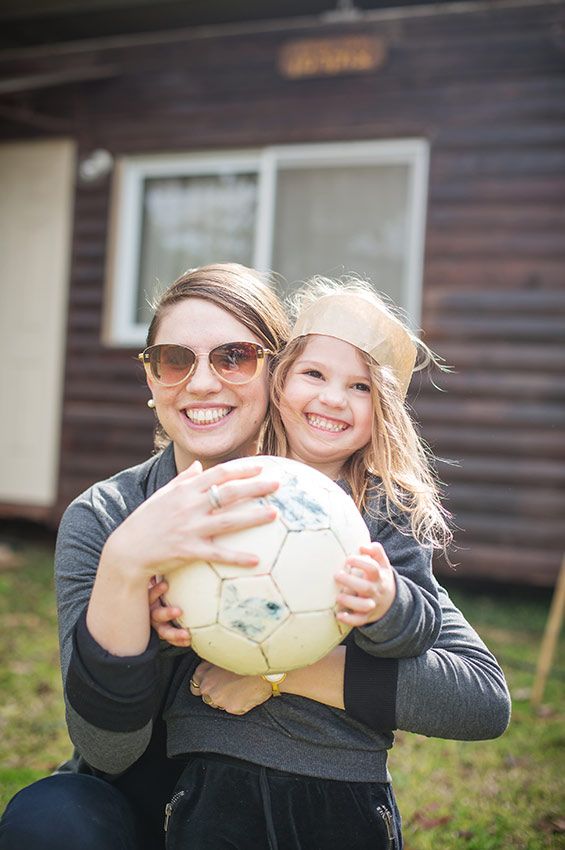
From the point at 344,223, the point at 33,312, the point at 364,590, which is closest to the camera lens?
the point at 364,590

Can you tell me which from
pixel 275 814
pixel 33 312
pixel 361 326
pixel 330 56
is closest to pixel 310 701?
pixel 275 814

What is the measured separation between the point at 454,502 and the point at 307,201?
282 centimetres

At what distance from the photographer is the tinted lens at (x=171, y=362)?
2.10 metres

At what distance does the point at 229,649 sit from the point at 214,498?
312 mm

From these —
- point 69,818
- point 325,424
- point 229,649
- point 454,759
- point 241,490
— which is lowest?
point 454,759

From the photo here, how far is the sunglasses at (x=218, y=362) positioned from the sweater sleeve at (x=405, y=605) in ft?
1.54

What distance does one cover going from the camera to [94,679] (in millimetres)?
1708

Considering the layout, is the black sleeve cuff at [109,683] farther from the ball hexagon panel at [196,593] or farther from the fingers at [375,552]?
the fingers at [375,552]

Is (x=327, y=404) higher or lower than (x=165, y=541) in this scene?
higher

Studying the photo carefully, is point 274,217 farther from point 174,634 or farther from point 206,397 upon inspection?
point 174,634

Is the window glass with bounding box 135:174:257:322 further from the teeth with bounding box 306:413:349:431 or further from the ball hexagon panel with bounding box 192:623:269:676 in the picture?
the ball hexagon panel with bounding box 192:623:269:676

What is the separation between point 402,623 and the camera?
1732 mm

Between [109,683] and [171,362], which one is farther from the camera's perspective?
[171,362]

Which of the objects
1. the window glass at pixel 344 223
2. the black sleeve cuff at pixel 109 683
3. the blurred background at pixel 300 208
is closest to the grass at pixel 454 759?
→ the blurred background at pixel 300 208
